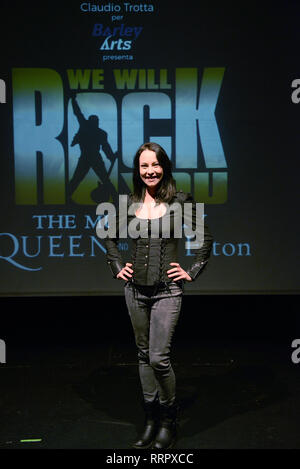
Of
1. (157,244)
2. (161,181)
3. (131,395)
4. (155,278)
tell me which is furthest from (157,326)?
(131,395)

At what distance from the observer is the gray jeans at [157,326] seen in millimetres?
2398

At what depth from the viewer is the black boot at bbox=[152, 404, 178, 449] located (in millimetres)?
2471

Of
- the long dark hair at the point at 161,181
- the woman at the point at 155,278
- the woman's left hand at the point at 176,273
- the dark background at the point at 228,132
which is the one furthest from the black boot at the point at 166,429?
the dark background at the point at 228,132

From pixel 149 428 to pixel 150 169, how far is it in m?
1.40

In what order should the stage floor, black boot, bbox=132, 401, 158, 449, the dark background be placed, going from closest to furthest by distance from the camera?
black boot, bbox=132, 401, 158, 449 < the stage floor < the dark background

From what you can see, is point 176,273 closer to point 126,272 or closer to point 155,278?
point 155,278

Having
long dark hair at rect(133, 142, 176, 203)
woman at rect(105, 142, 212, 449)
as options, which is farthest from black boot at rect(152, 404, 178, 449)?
long dark hair at rect(133, 142, 176, 203)

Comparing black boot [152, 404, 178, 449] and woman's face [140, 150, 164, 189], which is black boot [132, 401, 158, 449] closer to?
black boot [152, 404, 178, 449]

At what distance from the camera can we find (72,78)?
4738 mm

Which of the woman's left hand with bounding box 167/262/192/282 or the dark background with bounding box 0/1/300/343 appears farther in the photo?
the dark background with bounding box 0/1/300/343

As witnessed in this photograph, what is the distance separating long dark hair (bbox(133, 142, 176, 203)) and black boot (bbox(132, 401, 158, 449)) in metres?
1.12

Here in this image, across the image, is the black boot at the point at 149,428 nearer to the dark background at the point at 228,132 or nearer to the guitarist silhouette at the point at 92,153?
the dark background at the point at 228,132

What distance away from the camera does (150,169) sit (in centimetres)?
243
